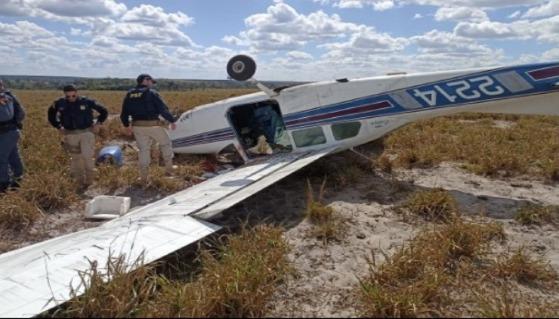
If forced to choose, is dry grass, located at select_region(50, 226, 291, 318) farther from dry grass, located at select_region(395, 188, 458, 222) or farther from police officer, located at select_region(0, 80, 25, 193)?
police officer, located at select_region(0, 80, 25, 193)

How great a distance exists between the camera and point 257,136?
945 centimetres

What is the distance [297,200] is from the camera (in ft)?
21.6

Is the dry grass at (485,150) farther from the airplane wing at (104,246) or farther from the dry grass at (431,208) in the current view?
the airplane wing at (104,246)

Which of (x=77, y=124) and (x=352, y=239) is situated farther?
(x=77, y=124)

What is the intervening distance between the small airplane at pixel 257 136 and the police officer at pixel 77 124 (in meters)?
2.39

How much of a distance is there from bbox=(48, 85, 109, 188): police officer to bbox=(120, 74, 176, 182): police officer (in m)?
0.52

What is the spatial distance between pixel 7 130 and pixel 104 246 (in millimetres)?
4317

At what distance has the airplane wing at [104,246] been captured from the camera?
3.04m

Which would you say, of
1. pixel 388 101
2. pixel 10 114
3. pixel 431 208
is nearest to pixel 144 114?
pixel 10 114

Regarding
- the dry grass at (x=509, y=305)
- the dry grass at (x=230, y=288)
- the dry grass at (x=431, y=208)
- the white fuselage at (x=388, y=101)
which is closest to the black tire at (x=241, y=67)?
the white fuselage at (x=388, y=101)

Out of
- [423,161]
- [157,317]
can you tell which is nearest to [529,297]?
[157,317]

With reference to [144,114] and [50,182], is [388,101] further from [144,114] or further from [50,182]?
[50,182]

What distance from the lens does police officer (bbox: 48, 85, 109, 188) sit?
722 centimetres

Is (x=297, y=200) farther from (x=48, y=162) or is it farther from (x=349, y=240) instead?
(x=48, y=162)
